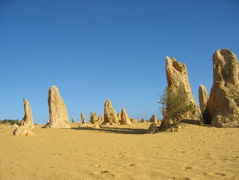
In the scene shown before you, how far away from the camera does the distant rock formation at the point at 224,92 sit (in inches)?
570

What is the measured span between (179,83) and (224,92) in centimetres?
361

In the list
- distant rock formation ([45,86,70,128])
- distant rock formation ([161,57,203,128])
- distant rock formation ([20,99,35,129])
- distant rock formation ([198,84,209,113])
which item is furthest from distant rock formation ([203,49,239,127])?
distant rock formation ([20,99,35,129])

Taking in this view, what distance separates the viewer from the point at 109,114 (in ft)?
99.2

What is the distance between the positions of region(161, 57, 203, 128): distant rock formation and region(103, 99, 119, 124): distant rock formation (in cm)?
1273

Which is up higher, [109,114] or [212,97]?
[212,97]

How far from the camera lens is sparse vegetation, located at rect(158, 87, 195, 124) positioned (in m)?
16.9

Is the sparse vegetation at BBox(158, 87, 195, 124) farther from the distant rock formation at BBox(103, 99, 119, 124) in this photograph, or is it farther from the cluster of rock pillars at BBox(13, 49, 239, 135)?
the distant rock formation at BBox(103, 99, 119, 124)

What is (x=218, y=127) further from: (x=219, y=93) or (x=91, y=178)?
(x=91, y=178)

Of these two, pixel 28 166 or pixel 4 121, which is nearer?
pixel 28 166

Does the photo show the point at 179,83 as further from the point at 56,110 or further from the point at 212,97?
the point at 56,110

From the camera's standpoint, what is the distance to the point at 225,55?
59.0ft

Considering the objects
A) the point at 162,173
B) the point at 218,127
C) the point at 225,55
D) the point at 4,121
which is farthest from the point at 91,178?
the point at 4,121

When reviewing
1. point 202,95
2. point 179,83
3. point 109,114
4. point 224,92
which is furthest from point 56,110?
point 202,95

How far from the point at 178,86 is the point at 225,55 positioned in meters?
4.51
